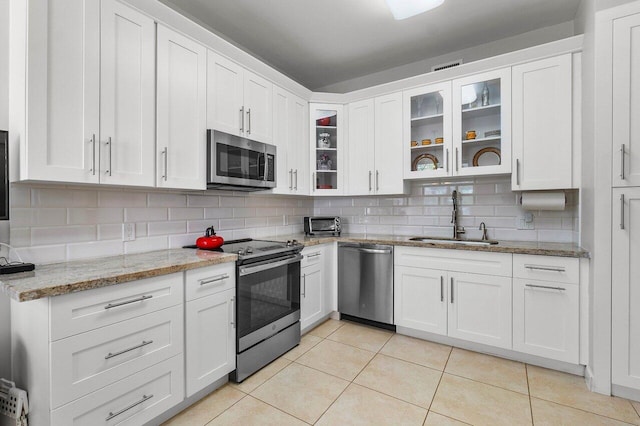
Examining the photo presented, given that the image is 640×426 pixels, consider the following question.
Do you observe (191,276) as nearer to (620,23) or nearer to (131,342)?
(131,342)

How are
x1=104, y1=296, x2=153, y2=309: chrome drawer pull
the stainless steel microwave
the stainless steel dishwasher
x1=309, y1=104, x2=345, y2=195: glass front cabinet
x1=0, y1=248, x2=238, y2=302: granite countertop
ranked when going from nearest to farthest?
x1=0, y1=248, x2=238, y2=302: granite countertop
x1=104, y1=296, x2=153, y2=309: chrome drawer pull
the stainless steel microwave
the stainless steel dishwasher
x1=309, y1=104, x2=345, y2=195: glass front cabinet

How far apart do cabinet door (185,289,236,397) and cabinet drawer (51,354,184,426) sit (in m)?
0.09

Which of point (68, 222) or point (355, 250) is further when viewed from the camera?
point (355, 250)

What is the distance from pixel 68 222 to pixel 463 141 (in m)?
3.04

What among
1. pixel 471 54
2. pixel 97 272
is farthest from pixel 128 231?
pixel 471 54

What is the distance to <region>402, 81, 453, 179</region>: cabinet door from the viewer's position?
283 centimetres

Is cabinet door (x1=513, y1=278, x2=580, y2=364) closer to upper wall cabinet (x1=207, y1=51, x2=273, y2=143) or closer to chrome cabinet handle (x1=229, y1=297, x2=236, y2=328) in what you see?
chrome cabinet handle (x1=229, y1=297, x2=236, y2=328)

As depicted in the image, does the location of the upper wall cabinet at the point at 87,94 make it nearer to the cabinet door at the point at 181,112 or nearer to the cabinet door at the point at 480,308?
the cabinet door at the point at 181,112

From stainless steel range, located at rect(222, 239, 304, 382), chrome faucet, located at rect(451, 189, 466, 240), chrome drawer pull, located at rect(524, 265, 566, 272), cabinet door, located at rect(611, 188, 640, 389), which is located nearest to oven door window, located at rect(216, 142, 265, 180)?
stainless steel range, located at rect(222, 239, 304, 382)

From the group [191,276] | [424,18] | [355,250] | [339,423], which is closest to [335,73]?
[424,18]

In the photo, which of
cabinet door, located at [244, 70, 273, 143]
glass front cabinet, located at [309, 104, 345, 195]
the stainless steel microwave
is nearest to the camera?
the stainless steel microwave

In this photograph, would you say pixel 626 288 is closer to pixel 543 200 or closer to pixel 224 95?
pixel 543 200

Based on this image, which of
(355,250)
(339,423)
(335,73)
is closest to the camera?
(339,423)

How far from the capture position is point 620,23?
6.08ft
